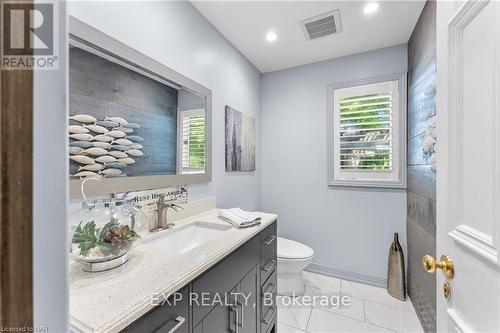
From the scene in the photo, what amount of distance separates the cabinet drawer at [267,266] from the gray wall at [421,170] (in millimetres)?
1082

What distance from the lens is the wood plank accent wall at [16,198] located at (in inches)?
11.4

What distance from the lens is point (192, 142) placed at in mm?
1693

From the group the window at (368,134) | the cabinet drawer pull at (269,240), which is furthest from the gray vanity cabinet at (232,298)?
the window at (368,134)

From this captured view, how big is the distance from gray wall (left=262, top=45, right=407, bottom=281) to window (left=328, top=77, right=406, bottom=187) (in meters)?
0.10

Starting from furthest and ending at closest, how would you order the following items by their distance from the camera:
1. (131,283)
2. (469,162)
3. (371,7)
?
(371,7) → (131,283) → (469,162)

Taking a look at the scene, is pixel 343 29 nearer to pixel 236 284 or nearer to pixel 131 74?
pixel 131 74

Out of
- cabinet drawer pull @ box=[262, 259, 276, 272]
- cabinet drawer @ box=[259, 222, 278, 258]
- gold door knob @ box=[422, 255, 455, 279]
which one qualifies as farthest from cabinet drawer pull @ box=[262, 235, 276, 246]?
gold door knob @ box=[422, 255, 455, 279]

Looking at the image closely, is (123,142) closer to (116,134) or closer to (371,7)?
(116,134)

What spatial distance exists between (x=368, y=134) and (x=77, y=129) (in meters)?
2.44

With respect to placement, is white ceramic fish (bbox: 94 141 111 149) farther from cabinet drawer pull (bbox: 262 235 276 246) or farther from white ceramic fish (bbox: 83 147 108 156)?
cabinet drawer pull (bbox: 262 235 276 246)

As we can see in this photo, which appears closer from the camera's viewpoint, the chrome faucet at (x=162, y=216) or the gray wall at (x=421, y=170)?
the chrome faucet at (x=162, y=216)

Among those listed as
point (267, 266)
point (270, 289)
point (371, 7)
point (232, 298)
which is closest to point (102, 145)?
point (232, 298)

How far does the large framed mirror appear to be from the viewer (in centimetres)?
102

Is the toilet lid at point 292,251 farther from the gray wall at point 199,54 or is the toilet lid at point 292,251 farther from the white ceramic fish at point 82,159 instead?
the white ceramic fish at point 82,159
